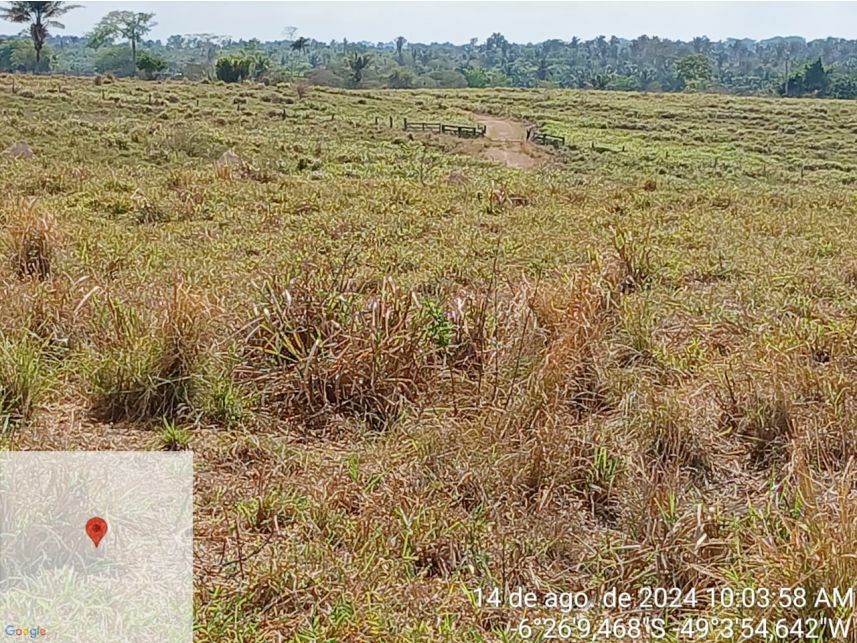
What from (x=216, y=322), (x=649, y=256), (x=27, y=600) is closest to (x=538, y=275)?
(x=649, y=256)

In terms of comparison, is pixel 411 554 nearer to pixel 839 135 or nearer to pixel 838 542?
pixel 838 542

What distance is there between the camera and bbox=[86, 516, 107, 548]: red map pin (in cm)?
243

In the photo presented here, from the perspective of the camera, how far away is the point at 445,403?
3.58 metres

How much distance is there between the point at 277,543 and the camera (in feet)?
8.42

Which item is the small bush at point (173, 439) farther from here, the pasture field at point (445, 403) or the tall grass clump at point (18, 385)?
the tall grass clump at point (18, 385)

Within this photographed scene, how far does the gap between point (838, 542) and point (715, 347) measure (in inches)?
91.5

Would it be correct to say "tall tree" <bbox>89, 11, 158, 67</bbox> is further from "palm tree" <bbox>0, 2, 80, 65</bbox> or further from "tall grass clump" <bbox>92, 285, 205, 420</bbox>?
"tall grass clump" <bbox>92, 285, 205, 420</bbox>

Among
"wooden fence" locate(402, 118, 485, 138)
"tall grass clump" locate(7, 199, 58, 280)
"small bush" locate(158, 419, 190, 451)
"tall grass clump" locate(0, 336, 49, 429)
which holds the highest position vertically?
"wooden fence" locate(402, 118, 485, 138)

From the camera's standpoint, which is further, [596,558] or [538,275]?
[538,275]

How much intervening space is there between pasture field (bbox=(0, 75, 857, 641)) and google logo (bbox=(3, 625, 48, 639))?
1.31 feet

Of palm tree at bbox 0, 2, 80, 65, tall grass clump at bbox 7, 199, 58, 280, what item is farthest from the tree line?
tall grass clump at bbox 7, 199, 58, 280

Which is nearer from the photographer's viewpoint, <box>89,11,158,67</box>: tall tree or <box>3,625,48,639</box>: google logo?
<box>3,625,48,639</box>: google logo
